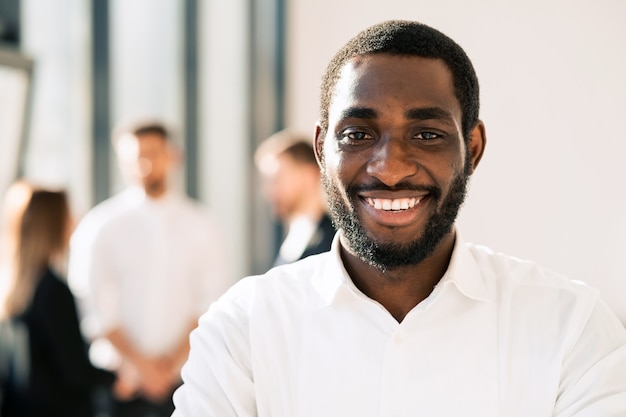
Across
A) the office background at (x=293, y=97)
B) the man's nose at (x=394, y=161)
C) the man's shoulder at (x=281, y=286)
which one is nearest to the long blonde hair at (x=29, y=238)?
the office background at (x=293, y=97)

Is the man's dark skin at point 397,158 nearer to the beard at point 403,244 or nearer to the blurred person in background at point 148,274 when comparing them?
the beard at point 403,244

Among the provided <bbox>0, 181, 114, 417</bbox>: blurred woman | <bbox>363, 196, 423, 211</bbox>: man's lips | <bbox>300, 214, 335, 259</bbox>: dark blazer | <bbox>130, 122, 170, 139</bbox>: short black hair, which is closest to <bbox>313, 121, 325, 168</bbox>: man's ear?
<bbox>363, 196, 423, 211</bbox>: man's lips

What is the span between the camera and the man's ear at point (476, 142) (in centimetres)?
137

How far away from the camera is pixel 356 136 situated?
1.28m

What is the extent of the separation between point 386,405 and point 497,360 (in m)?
0.17

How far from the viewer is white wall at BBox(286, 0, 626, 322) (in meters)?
3.96

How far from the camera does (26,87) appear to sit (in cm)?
393

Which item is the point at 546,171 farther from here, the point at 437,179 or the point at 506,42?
the point at 437,179

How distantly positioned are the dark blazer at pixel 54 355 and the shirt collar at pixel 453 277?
2202mm

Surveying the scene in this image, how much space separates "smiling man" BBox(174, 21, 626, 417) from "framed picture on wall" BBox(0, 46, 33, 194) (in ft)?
9.43

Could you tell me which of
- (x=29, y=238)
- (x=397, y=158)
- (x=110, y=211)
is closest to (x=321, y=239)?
(x=29, y=238)

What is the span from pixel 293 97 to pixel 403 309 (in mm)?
4648

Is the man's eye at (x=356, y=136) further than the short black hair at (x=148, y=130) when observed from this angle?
No

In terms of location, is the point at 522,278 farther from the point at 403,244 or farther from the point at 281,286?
the point at 281,286
